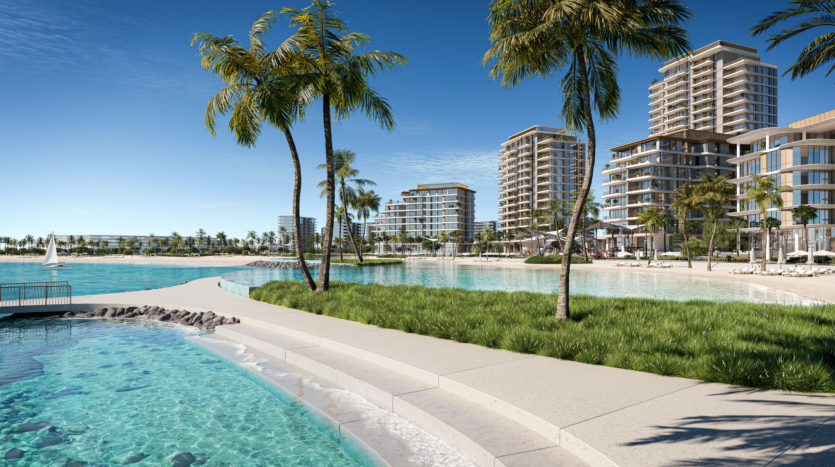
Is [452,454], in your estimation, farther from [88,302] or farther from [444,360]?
[88,302]

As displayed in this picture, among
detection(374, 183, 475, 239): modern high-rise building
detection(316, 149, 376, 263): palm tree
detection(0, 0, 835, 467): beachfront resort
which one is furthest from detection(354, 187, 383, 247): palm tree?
detection(374, 183, 475, 239): modern high-rise building

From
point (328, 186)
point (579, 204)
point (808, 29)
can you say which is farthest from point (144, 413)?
point (808, 29)

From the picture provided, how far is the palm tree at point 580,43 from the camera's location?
30.0ft

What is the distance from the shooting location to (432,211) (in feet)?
489

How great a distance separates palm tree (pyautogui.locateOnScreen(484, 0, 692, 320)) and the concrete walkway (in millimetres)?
3297

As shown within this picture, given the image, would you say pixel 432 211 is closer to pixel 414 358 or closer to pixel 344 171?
pixel 344 171

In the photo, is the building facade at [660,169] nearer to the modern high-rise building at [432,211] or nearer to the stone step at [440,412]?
the modern high-rise building at [432,211]

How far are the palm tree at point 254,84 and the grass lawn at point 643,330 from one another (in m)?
6.59

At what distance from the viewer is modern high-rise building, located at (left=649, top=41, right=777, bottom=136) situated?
3789 inches

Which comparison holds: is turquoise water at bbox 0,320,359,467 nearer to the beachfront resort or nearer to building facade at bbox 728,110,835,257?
the beachfront resort

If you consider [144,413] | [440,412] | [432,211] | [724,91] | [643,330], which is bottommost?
[144,413]

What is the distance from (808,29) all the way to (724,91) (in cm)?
11082

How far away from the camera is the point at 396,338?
29.5ft

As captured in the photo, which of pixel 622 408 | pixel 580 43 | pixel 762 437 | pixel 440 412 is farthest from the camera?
pixel 580 43
